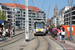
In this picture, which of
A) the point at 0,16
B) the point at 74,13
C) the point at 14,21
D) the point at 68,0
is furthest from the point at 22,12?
the point at 68,0

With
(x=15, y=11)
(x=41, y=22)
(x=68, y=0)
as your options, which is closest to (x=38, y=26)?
(x=41, y=22)

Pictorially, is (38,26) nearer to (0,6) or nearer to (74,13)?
(74,13)

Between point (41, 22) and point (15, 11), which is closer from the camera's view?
point (41, 22)

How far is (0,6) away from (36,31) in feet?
231

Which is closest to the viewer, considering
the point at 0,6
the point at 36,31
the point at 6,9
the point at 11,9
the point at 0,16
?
the point at 36,31

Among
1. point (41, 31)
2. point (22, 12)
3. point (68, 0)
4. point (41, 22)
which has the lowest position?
point (41, 31)

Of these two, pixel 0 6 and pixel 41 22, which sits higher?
pixel 0 6

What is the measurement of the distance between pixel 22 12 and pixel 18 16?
477 cm

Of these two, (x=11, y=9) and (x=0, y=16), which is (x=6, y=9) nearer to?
(x=11, y=9)

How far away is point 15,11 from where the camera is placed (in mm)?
114125

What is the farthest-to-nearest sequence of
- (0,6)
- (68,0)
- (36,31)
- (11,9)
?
(11,9) → (0,6) → (36,31) → (68,0)

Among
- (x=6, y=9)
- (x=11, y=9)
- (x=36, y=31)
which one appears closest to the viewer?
(x=36, y=31)

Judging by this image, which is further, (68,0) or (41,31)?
(41,31)

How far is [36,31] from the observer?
2845 cm
